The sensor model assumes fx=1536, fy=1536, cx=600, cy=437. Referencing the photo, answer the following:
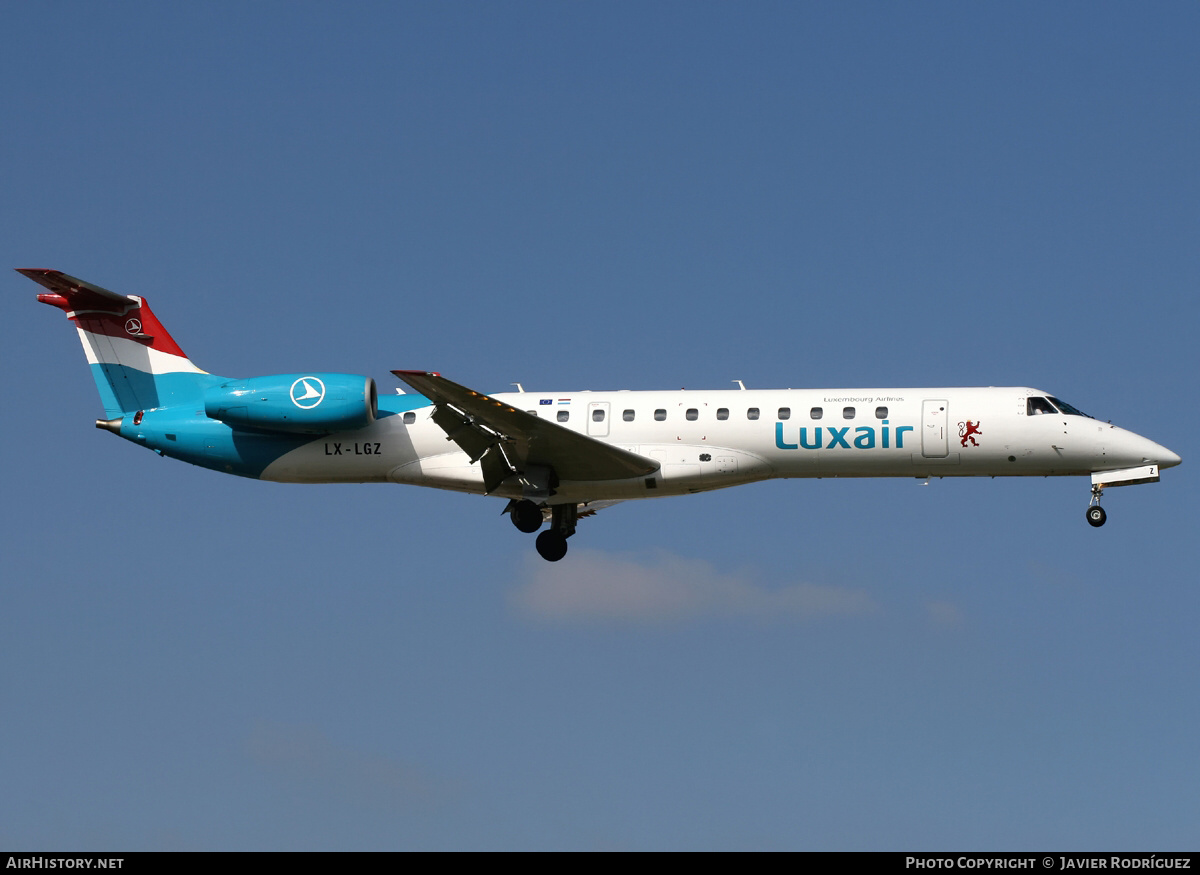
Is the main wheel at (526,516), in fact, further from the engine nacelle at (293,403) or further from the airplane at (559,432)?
the engine nacelle at (293,403)

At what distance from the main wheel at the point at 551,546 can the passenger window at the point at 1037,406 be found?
32.7ft

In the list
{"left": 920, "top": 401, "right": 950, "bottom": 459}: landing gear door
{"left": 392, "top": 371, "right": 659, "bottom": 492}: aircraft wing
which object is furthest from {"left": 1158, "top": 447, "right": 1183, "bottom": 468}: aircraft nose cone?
{"left": 392, "top": 371, "right": 659, "bottom": 492}: aircraft wing

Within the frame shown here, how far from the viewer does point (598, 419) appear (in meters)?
31.4

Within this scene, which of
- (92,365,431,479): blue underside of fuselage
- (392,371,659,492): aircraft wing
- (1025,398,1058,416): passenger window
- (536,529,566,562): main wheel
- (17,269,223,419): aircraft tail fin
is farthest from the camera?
(17,269,223,419): aircraft tail fin

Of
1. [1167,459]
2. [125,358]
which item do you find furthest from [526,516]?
[1167,459]

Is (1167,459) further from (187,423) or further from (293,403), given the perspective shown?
(187,423)

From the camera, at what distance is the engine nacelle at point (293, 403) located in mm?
31266

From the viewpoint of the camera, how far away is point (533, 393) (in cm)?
3234

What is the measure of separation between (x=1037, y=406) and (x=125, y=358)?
19237 mm

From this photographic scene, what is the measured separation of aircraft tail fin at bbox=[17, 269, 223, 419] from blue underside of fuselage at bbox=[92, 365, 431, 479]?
0.02 meters

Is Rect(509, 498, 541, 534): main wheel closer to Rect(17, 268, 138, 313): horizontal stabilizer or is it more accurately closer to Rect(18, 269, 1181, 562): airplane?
Rect(18, 269, 1181, 562): airplane

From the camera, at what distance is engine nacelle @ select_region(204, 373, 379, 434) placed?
1231 inches
